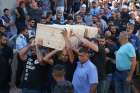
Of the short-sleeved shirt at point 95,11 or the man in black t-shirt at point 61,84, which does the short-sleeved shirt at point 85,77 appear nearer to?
the man in black t-shirt at point 61,84

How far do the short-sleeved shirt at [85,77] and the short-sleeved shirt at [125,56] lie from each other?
179 centimetres

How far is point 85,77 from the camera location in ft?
29.1

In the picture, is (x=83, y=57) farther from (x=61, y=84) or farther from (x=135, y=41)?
(x=135, y=41)

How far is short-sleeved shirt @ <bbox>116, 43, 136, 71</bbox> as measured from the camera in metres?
10.5

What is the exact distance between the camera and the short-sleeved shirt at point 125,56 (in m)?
10.5

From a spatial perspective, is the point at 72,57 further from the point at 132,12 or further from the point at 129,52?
the point at 132,12

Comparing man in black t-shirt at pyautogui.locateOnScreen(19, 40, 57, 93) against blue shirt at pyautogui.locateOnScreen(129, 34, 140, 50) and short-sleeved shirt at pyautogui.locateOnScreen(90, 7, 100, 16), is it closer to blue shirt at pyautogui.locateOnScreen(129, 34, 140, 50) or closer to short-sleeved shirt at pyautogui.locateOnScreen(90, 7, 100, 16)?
blue shirt at pyautogui.locateOnScreen(129, 34, 140, 50)

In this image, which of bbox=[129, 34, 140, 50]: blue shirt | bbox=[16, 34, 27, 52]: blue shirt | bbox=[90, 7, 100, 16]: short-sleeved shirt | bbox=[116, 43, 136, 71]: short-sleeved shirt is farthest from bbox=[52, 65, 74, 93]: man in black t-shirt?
bbox=[90, 7, 100, 16]: short-sleeved shirt

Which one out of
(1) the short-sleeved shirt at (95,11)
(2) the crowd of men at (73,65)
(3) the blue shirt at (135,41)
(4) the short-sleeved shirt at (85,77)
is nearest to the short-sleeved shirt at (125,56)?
(2) the crowd of men at (73,65)

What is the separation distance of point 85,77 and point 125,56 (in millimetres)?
2022

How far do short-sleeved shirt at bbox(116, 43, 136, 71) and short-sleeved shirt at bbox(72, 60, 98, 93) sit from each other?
5.88 ft

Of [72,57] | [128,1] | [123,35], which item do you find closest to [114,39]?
[123,35]

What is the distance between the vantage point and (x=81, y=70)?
890 cm

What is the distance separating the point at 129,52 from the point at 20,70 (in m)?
2.58
